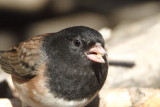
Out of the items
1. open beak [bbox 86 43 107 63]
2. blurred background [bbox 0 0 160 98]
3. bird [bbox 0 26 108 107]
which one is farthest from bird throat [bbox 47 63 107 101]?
blurred background [bbox 0 0 160 98]

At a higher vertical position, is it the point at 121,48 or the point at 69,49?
the point at 69,49

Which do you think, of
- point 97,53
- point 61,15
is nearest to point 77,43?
point 97,53

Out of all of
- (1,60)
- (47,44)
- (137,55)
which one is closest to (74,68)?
(47,44)

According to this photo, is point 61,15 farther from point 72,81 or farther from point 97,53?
point 97,53

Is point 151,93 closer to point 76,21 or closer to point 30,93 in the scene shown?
point 30,93

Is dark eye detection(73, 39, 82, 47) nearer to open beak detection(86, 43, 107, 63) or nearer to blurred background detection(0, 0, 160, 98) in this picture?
open beak detection(86, 43, 107, 63)

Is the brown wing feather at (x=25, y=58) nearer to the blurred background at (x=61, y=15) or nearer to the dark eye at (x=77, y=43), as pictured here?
the dark eye at (x=77, y=43)
